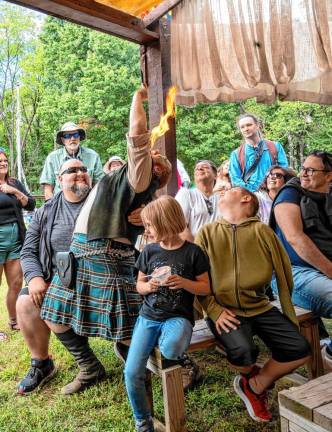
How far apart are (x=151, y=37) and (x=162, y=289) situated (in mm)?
2596

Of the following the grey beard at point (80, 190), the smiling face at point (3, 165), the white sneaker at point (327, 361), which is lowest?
the white sneaker at point (327, 361)

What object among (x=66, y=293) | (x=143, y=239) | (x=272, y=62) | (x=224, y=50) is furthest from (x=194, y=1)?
(x=66, y=293)

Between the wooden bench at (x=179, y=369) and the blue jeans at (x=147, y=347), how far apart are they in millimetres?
83

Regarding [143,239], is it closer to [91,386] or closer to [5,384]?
[91,386]

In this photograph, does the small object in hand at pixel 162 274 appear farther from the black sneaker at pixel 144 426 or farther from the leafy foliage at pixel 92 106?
the leafy foliage at pixel 92 106

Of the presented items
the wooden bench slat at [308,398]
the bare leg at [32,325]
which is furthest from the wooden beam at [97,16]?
the wooden bench slat at [308,398]

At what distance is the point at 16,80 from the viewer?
27672 millimetres

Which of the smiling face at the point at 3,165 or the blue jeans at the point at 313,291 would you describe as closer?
the blue jeans at the point at 313,291

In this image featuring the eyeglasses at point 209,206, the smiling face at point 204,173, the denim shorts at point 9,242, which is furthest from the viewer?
the denim shorts at point 9,242

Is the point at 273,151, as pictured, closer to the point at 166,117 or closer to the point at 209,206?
the point at 209,206

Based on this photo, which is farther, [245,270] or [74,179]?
[74,179]

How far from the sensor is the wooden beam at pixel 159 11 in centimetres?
365

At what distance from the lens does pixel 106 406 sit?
291 cm

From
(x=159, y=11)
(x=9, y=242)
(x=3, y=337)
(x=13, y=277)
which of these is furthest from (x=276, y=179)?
(x=3, y=337)
